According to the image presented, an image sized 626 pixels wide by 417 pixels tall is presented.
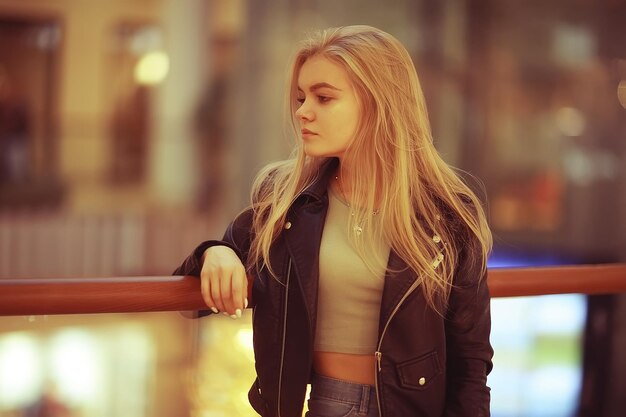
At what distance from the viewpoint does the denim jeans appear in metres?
1.96

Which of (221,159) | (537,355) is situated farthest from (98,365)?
(221,159)

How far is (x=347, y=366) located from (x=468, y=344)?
28 cm

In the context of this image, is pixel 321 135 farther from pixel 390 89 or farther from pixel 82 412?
pixel 82 412

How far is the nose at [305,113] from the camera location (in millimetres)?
1984

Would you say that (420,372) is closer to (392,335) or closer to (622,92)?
(392,335)

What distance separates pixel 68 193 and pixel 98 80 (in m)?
3.37

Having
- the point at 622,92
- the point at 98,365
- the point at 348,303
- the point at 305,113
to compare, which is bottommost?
the point at 98,365

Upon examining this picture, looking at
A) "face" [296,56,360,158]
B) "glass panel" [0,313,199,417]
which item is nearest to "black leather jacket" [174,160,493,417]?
"face" [296,56,360,158]

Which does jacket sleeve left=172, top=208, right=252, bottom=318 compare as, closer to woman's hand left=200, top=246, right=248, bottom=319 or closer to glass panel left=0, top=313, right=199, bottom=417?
woman's hand left=200, top=246, right=248, bottom=319

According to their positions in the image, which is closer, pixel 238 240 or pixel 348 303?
pixel 348 303

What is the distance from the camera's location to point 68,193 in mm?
15375

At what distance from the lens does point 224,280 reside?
6.68 feet

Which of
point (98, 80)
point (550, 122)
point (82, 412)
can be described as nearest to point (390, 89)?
point (82, 412)

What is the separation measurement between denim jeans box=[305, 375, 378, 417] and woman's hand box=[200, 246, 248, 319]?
0.87 feet
